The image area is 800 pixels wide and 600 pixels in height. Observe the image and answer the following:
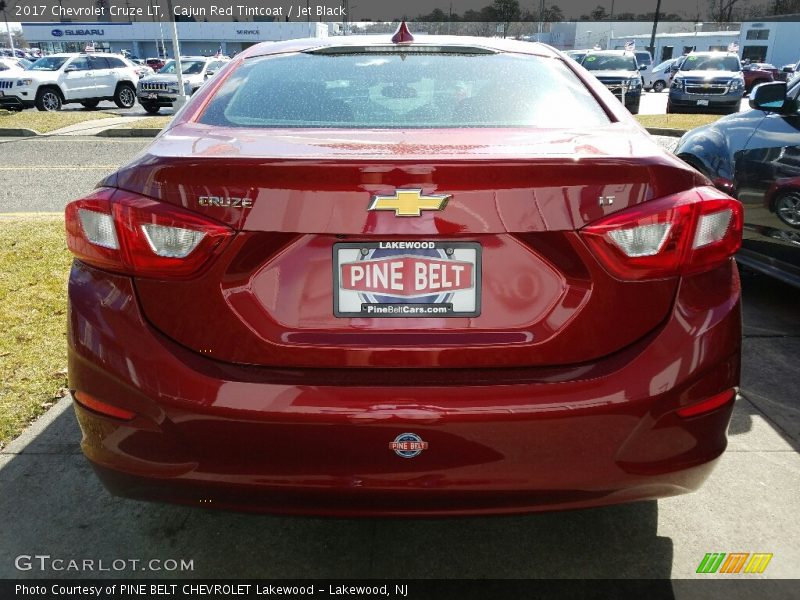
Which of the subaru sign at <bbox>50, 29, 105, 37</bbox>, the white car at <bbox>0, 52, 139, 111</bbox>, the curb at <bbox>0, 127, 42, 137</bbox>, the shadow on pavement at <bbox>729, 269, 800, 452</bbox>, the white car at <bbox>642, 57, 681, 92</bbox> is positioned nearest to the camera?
the shadow on pavement at <bbox>729, 269, 800, 452</bbox>

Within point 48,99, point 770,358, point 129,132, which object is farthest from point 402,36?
point 48,99

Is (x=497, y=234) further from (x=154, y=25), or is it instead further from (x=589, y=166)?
(x=154, y=25)

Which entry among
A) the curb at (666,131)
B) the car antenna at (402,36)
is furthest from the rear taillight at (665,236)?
the curb at (666,131)

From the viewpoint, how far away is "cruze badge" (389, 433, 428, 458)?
1.73m

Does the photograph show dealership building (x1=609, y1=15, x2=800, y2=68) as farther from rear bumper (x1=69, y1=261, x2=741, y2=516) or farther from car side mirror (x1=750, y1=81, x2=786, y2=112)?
rear bumper (x1=69, y1=261, x2=741, y2=516)

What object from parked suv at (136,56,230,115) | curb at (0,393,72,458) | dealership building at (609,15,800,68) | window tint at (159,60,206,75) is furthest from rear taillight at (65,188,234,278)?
dealership building at (609,15,800,68)

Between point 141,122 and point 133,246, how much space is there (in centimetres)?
1582

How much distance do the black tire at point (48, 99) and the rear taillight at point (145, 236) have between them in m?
21.7

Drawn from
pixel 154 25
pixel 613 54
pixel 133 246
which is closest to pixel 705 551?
pixel 133 246

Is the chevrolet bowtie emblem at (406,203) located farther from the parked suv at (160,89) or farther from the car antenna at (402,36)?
the parked suv at (160,89)

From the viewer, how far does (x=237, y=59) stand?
2.88 m

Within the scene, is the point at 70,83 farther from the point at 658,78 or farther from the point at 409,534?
the point at 658,78

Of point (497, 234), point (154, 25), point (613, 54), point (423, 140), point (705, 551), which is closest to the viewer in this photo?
point (497, 234)

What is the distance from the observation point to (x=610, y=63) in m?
23.9
